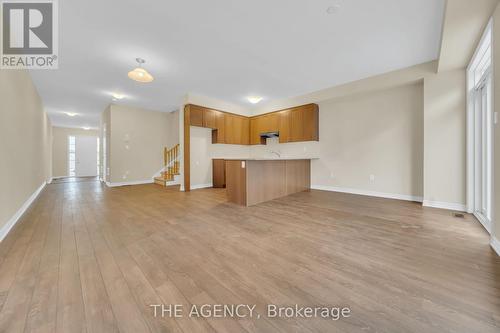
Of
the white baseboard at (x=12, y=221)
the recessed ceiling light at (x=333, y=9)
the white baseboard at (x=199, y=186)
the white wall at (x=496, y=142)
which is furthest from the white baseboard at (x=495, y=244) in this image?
the white baseboard at (x=199, y=186)

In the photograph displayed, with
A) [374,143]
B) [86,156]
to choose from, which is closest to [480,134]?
[374,143]

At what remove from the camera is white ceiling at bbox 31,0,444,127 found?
7.58 ft

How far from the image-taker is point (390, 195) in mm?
4332

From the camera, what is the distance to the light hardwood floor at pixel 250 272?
1.07 m

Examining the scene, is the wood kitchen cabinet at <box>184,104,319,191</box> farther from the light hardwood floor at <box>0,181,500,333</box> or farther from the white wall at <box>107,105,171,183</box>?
the light hardwood floor at <box>0,181,500,333</box>

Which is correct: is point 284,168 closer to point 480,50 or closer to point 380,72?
point 380,72

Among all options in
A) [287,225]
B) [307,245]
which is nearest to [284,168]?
[287,225]

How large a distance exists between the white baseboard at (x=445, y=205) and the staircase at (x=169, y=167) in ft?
22.5

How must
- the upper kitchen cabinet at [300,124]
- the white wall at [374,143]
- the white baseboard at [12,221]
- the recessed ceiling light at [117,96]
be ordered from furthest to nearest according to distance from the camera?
the upper kitchen cabinet at [300,124] < the recessed ceiling light at [117,96] < the white wall at [374,143] < the white baseboard at [12,221]

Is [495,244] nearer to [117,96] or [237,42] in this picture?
[237,42]

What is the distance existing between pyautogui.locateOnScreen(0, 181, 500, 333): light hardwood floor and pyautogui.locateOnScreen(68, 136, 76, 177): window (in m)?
8.97

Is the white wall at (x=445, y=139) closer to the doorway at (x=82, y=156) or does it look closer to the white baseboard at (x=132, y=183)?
the white baseboard at (x=132, y=183)

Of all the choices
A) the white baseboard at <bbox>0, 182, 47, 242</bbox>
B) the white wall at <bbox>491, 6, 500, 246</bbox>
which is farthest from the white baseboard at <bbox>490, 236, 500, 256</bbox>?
the white baseboard at <bbox>0, 182, 47, 242</bbox>

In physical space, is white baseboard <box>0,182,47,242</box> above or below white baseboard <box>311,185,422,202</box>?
below
